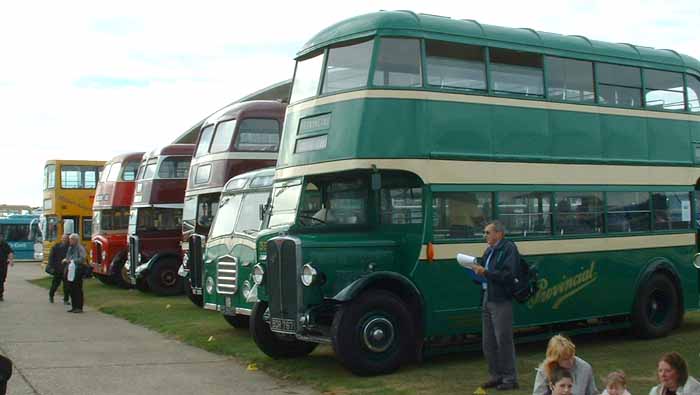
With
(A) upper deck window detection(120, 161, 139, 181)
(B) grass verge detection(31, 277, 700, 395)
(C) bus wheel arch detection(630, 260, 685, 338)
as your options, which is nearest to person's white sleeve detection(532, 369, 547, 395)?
(B) grass verge detection(31, 277, 700, 395)

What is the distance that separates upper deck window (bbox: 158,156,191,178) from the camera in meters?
24.9

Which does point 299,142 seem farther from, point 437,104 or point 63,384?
point 63,384

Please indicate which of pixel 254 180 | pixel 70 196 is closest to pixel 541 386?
pixel 254 180

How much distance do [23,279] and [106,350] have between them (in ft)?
Answer: 71.6

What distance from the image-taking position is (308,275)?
34.9 feet

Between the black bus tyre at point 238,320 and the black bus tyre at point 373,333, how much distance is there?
5.03 metres

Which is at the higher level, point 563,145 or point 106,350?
point 563,145

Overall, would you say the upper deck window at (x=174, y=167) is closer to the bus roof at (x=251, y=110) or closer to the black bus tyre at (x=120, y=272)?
the black bus tyre at (x=120, y=272)

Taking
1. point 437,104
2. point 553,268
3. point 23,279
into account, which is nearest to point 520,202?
point 553,268

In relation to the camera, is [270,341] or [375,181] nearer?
[375,181]

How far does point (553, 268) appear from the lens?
12469 millimetres

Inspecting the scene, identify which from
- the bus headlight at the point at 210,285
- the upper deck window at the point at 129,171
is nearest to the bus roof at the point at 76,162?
the upper deck window at the point at 129,171

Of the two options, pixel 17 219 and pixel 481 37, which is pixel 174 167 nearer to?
pixel 481 37

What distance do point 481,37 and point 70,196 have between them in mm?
25727
